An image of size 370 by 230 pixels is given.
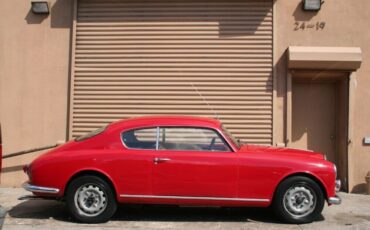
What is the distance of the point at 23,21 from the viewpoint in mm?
10914

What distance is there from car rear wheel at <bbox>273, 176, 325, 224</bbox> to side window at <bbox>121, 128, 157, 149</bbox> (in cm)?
189

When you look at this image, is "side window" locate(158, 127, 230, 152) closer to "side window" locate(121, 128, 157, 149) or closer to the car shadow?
"side window" locate(121, 128, 157, 149)

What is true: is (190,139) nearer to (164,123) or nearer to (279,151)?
(164,123)

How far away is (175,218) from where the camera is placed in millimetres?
7770

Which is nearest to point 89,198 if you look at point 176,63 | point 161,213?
point 161,213

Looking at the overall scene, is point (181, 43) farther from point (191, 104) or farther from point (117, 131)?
point (117, 131)

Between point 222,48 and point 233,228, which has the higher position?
point 222,48

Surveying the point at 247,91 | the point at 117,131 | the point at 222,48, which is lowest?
the point at 117,131

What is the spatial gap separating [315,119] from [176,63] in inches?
121

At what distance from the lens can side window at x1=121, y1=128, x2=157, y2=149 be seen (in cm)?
748

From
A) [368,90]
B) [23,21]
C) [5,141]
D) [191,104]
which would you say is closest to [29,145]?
[5,141]

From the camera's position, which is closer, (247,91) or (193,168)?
(193,168)

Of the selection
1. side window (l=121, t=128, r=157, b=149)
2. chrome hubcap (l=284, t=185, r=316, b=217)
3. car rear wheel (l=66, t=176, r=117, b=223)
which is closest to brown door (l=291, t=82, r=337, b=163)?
chrome hubcap (l=284, t=185, r=316, b=217)

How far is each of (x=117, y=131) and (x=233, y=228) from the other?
6.96 feet
